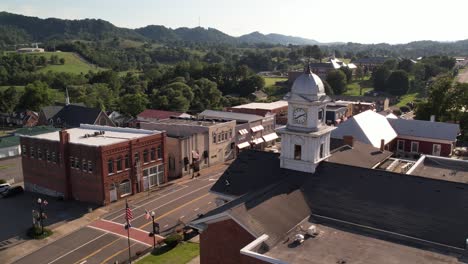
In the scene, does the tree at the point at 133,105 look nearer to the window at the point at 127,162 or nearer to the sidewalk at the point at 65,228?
the sidewalk at the point at 65,228

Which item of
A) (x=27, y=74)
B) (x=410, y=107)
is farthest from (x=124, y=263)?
(x=27, y=74)

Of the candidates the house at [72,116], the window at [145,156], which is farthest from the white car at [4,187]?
the house at [72,116]

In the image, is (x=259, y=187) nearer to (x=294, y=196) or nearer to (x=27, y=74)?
(x=294, y=196)

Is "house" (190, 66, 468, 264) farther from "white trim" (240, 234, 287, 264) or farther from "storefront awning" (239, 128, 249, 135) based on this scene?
"storefront awning" (239, 128, 249, 135)

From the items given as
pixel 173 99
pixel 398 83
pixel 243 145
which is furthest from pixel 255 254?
pixel 398 83

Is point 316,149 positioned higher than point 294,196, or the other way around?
point 316,149

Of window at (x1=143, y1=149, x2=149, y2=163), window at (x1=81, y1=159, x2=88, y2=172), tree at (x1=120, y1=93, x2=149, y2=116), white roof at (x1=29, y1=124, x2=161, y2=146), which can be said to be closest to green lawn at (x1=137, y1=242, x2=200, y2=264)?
window at (x1=81, y1=159, x2=88, y2=172)
